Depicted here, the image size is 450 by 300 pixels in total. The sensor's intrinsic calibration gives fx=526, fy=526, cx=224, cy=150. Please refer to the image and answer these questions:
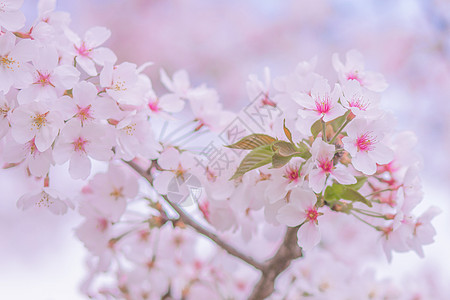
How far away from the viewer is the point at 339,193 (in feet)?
2.55

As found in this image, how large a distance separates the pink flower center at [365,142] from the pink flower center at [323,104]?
0.20 feet

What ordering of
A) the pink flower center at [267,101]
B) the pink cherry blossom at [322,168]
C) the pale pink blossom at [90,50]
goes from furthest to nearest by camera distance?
the pink flower center at [267,101]
the pale pink blossom at [90,50]
the pink cherry blossom at [322,168]

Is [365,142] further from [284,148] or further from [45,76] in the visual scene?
[45,76]

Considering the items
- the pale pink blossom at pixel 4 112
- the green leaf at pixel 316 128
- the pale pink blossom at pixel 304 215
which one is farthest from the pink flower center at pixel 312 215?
the pale pink blossom at pixel 4 112

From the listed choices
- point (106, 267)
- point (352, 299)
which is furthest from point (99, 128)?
point (352, 299)

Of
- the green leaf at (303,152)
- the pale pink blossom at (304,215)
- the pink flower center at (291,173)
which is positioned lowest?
the pale pink blossom at (304,215)

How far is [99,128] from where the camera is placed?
2.51ft

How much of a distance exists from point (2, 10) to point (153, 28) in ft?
10.6

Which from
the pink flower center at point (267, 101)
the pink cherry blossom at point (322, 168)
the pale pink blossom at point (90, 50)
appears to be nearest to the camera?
the pink cherry blossom at point (322, 168)

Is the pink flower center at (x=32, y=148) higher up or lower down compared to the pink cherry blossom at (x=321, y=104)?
lower down

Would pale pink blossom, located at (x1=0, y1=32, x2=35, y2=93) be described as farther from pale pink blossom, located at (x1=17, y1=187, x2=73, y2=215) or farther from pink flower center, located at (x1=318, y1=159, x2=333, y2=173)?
pink flower center, located at (x1=318, y1=159, x2=333, y2=173)

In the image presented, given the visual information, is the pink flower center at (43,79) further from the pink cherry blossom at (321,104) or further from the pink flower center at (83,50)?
the pink cherry blossom at (321,104)

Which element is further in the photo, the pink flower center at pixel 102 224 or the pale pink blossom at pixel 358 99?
the pink flower center at pixel 102 224

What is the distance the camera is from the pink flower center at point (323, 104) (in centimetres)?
74
